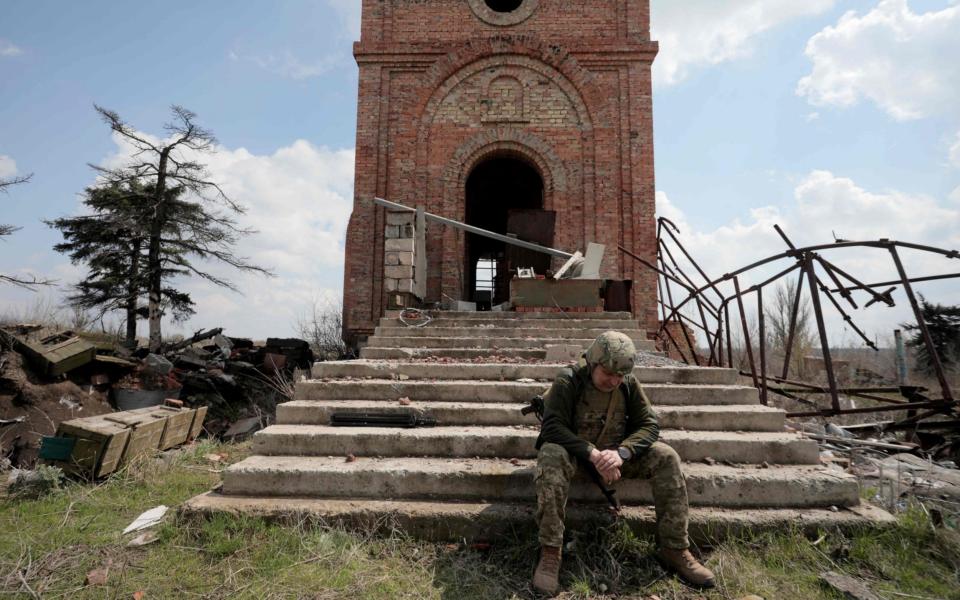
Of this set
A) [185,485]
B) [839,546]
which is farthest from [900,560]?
[185,485]

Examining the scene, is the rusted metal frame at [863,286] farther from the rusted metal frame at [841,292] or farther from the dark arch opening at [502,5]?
the dark arch opening at [502,5]

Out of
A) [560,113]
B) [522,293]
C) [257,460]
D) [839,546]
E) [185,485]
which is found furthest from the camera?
[560,113]

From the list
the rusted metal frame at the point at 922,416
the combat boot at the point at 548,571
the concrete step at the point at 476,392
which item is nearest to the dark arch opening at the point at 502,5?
the concrete step at the point at 476,392

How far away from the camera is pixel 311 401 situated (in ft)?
15.4

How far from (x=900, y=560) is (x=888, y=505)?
831mm

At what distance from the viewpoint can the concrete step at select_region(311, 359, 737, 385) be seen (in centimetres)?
500

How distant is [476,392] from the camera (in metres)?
4.68

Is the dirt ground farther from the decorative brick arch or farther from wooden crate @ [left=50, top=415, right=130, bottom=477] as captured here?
the decorative brick arch

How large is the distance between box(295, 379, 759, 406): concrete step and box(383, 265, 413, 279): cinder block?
131 inches

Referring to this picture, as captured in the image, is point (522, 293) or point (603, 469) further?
point (522, 293)

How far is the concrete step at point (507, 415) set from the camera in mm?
4254

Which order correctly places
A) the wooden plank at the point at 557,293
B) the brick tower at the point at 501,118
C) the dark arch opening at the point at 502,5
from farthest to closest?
1. the dark arch opening at the point at 502,5
2. the brick tower at the point at 501,118
3. the wooden plank at the point at 557,293

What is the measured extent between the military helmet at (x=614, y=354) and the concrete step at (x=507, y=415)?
143 cm

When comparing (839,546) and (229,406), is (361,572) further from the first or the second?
(229,406)
